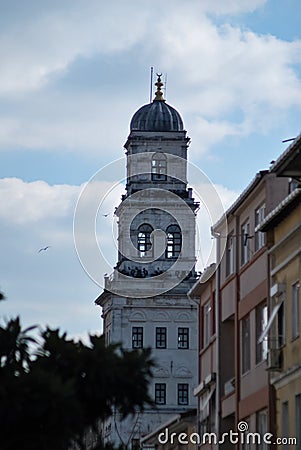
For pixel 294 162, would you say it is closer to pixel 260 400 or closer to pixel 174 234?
pixel 260 400

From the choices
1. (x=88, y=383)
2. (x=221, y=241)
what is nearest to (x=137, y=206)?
(x=221, y=241)

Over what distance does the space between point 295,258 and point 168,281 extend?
84.2 meters

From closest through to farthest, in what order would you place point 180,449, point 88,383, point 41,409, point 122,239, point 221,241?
1. point 41,409
2. point 88,383
3. point 221,241
4. point 180,449
5. point 122,239

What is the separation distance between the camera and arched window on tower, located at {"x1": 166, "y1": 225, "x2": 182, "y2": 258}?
120188 mm

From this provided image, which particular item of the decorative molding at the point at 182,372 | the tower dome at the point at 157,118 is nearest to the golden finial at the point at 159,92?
the tower dome at the point at 157,118

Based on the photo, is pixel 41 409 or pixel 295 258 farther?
pixel 295 258

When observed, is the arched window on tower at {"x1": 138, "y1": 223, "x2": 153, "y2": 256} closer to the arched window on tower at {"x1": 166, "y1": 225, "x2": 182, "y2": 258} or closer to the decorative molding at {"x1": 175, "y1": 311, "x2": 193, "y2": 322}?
the arched window on tower at {"x1": 166, "y1": 225, "x2": 182, "y2": 258}

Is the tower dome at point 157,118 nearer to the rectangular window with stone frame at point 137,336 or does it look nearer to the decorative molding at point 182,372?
the rectangular window with stone frame at point 137,336

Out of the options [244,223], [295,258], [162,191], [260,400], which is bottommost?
[260,400]

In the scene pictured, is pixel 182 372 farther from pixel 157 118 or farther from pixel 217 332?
pixel 217 332

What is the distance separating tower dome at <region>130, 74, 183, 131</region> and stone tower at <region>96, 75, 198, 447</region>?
106 millimetres

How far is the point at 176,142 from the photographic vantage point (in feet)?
400

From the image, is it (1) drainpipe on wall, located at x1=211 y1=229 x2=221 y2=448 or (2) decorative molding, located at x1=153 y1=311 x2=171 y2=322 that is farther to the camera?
(2) decorative molding, located at x1=153 y1=311 x2=171 y2=322

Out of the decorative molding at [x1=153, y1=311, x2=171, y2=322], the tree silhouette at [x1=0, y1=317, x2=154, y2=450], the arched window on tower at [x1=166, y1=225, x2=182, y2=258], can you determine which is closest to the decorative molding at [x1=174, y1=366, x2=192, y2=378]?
the decorative molding at [x1=153, y1=311, x2=171, y2=322]
